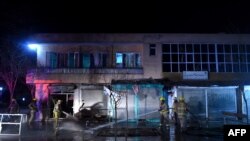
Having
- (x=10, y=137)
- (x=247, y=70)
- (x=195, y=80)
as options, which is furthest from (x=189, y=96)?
(x=10, y=137)

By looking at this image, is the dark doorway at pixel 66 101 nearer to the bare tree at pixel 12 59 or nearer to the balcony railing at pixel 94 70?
the balcony railing at pixel 94 70

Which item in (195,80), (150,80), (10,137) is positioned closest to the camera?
(10,137)

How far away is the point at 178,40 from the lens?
33.3 metres

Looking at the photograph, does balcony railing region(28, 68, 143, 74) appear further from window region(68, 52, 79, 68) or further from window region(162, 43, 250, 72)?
window region(162, 43, 250, 72)

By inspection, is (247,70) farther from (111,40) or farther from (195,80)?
(111,40)

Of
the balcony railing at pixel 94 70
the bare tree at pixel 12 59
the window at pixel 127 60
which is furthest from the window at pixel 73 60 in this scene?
the bare tree at pixel 12 59

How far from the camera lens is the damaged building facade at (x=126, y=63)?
107ft

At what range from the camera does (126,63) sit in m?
33.7

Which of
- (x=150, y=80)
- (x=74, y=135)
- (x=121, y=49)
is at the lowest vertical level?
(x=74, y=135)

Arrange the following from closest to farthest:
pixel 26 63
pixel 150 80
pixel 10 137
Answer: pixel 10 137
pixel 150 80
pixel 26 63

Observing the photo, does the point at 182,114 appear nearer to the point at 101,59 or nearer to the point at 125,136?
the point at 125,136

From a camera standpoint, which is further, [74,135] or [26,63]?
[26,63]

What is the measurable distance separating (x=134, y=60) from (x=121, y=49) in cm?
158

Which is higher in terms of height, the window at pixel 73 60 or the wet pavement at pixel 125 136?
the window at pixel 73 60
